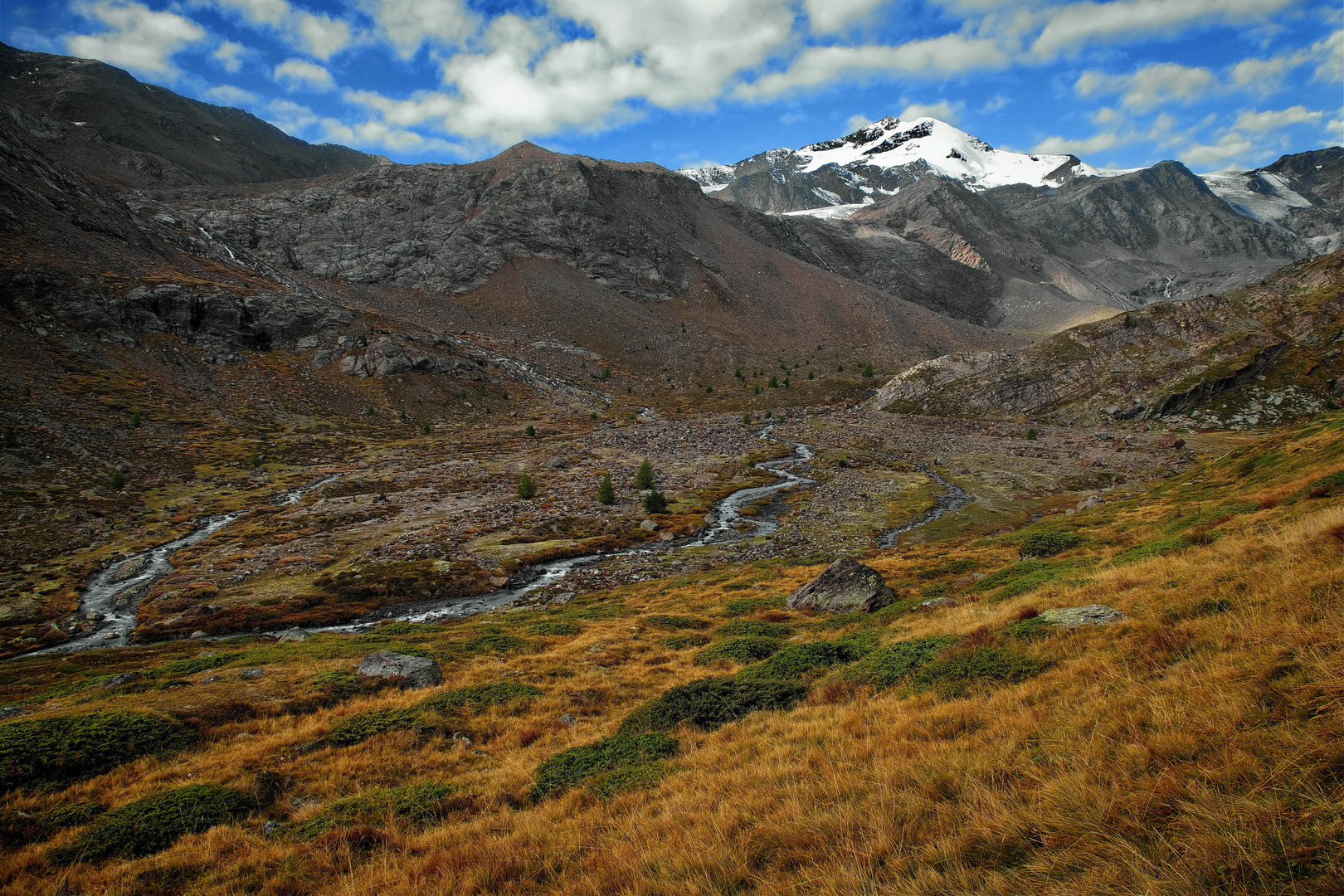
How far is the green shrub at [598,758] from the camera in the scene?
10.8 metres

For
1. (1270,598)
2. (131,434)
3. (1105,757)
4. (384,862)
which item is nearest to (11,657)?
(384,862)

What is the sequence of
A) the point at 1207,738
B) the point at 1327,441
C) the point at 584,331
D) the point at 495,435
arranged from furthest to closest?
the point at 584,331 < the point at 495,435 < the point at 1327,441 < the point at 1207,738

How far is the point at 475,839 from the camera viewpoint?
28.1 feet

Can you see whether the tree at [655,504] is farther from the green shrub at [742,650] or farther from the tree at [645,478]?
the green shrub at [742,650]

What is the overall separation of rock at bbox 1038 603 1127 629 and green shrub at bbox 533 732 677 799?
8.55 m

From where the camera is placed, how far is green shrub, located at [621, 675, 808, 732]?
13086 millimetres

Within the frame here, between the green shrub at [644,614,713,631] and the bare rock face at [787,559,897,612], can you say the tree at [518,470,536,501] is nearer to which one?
the green shrub at [644,614,713,631]

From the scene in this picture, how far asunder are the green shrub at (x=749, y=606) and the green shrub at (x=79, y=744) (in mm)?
20501

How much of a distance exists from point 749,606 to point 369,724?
716 inches

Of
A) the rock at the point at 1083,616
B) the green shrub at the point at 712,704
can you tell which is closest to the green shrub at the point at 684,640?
the green shrub at the point at 712,704

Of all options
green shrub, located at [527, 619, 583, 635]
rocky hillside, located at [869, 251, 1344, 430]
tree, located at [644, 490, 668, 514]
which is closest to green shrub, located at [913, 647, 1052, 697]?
green shrub, located at [527, 619, 583, 635]

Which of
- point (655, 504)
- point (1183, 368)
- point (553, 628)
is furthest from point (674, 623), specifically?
point (1183, 368)

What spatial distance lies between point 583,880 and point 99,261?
130m

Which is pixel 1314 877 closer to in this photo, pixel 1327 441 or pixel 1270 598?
pixel 1270 598
